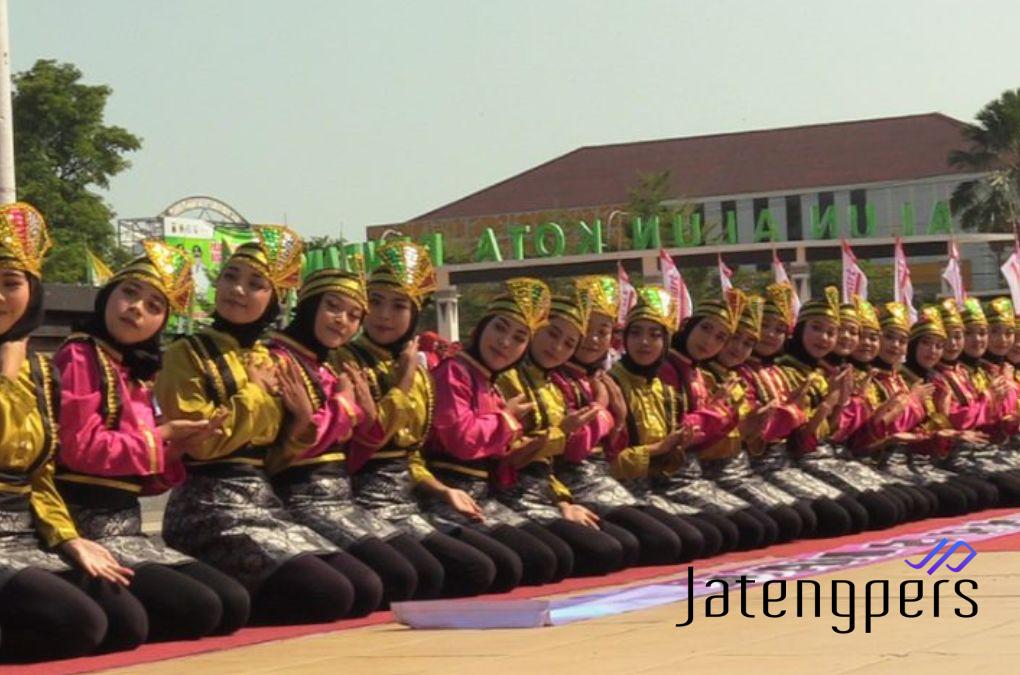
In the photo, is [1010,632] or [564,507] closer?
[1010,632]

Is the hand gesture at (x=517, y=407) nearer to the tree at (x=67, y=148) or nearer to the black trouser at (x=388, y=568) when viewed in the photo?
the black trouser at (x=388, y=568)

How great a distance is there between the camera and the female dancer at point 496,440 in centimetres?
974

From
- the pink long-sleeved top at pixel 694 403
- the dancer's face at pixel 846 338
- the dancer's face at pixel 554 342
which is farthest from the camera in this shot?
the dancer's face at pixel 846 338

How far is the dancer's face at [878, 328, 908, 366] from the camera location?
14.3 m

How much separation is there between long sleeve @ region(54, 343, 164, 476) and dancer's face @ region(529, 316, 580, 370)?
305cm

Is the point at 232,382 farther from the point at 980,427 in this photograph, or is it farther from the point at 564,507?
the point at 980,427

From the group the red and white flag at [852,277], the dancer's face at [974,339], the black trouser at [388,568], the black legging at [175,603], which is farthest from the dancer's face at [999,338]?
the black legging at [175,603]

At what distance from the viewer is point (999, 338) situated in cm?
1595

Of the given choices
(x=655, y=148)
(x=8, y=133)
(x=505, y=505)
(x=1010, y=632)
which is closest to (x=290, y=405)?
(x=505, y=505)

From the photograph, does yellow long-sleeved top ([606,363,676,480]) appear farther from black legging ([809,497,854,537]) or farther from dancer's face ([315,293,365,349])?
dancer's face ([315,293,365,349])

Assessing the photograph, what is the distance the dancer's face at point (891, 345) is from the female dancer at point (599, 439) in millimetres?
3486

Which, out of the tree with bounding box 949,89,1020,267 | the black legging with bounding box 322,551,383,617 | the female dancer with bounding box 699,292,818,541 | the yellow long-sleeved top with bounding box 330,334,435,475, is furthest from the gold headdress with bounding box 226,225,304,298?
the tree with bounding box 949,89,1020,267

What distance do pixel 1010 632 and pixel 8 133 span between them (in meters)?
7.51

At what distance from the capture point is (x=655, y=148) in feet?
266
